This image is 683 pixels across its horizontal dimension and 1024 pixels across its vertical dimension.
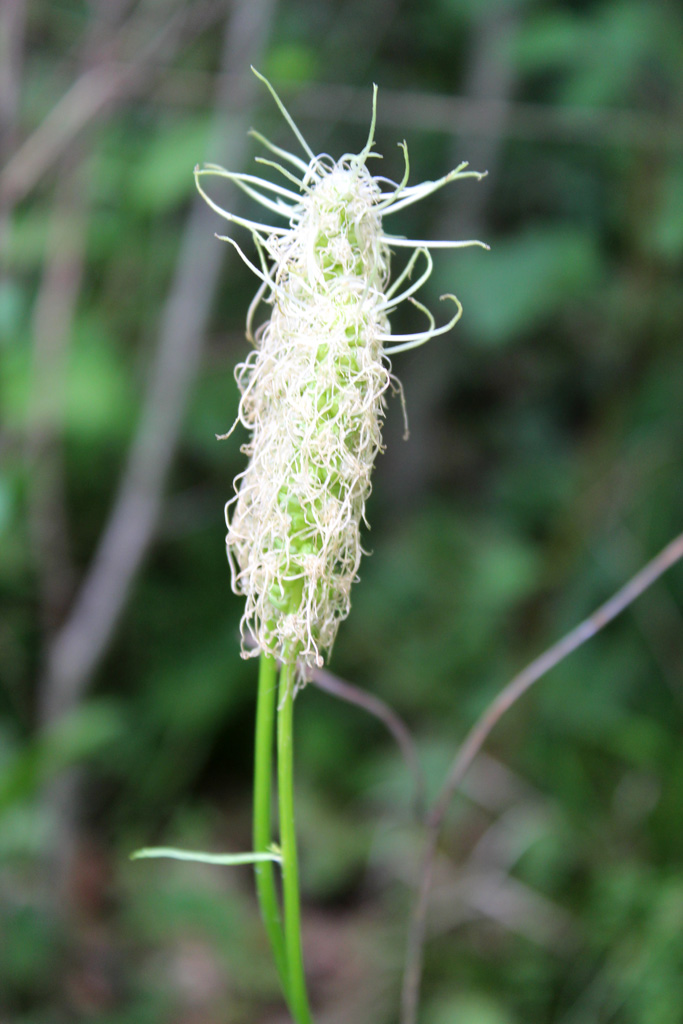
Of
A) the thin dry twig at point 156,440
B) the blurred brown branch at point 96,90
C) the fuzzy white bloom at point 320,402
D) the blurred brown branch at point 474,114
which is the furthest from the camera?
the blurred brown branch at point 474,114

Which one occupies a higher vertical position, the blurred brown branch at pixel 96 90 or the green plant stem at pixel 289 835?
the blurred brown branch at pixel 96 90

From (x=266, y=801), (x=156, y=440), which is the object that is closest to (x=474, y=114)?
(x=156, y=440)

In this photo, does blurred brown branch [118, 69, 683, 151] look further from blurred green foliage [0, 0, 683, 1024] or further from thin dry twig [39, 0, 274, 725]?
thin dry twig [39, 0, 274, 725]

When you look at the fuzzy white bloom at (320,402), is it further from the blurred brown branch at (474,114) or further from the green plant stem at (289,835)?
the blurred brown branch at (474,114)

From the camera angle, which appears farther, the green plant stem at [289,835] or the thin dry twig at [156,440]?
the thin dry twig at [156,440]

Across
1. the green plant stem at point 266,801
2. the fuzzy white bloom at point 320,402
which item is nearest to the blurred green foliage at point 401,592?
the green plant stem at point 266,801

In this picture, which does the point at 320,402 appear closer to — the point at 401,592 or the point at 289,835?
the point at 289,835

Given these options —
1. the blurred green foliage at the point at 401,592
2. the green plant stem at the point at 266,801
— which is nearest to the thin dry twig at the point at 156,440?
the blurred green foliage at the point at 401,592

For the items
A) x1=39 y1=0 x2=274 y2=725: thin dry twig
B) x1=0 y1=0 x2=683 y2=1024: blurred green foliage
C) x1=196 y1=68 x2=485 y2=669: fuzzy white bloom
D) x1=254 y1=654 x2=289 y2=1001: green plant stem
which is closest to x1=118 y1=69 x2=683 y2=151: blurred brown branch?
x1=0 y1=0 x2=683 y2=1024: blurred green foliage

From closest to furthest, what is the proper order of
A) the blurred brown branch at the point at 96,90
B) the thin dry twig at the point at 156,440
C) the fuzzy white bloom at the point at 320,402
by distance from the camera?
the fuzzy white bloom at the point at 320,402 < the blurred brown branch at the point at 96,90 < the thin dry twig at the point at 156,440
